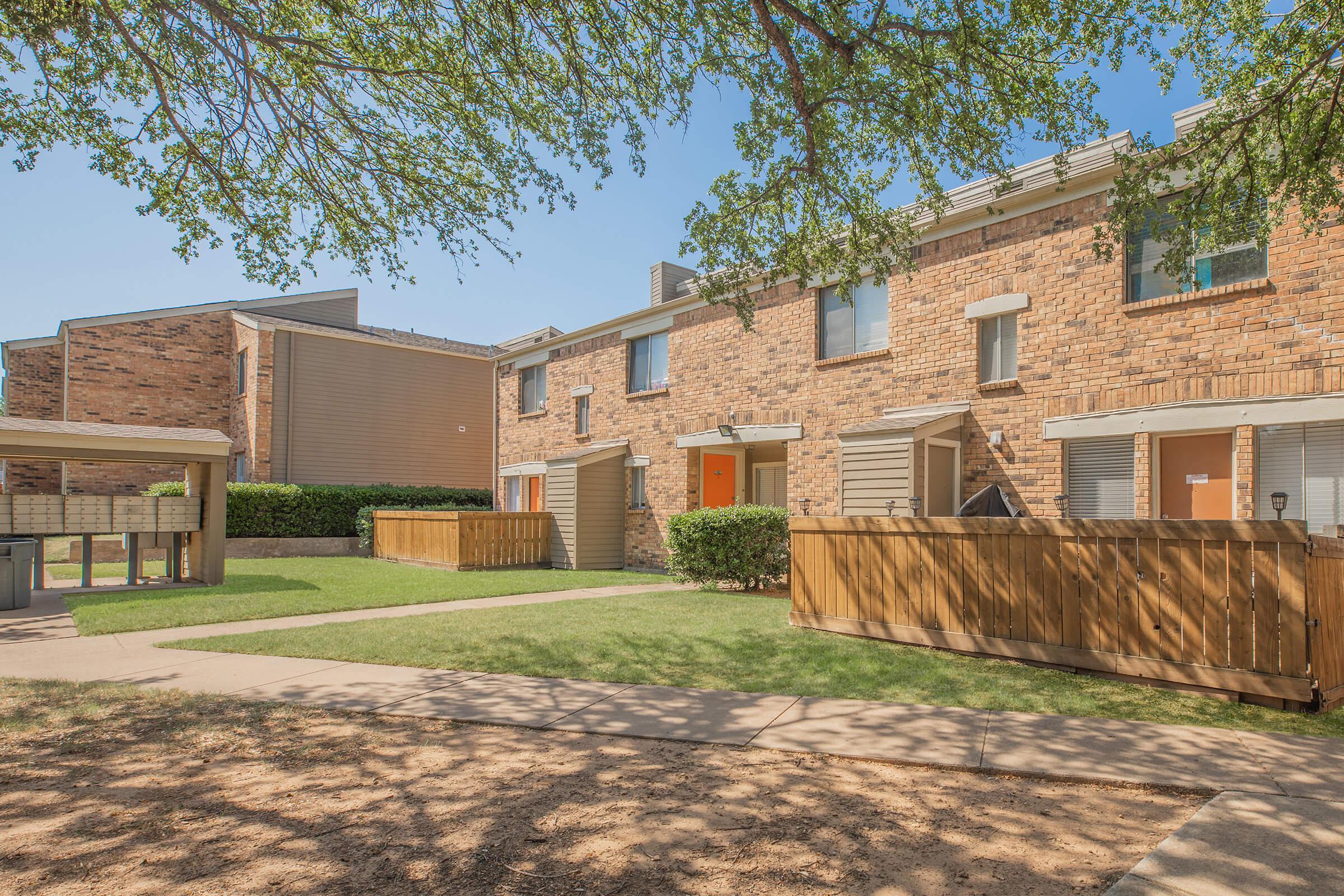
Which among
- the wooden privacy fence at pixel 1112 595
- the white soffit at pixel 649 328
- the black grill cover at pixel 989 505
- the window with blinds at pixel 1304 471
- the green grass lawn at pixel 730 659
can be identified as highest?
the white soffit at pixel 649 328

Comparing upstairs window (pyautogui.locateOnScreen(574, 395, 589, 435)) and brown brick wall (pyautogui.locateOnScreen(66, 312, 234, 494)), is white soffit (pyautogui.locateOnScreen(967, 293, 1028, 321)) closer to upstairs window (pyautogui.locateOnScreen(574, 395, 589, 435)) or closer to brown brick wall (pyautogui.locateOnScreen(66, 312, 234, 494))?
upstairs window (pyautogui.locateOnScreen(574, 395, 589, 435))

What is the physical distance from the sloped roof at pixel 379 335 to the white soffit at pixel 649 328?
1050 centimetres

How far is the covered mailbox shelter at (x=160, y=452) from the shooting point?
37.5 feet

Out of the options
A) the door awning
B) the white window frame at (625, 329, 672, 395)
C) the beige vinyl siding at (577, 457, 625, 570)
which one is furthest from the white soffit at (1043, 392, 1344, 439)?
the beige vinyl siding at (577, 457, 625, 570)

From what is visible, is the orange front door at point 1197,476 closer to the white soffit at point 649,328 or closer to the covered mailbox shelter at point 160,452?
the white soffit at point 649,328

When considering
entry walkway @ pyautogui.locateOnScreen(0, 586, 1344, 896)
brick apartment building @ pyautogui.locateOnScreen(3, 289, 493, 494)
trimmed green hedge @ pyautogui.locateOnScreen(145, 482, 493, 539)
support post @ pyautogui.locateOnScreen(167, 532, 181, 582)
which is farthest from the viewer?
brick apartment building @ pyautogui.locateOnScreen(3, 289, 493, 494)

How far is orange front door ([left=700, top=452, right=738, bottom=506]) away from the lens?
16.7m

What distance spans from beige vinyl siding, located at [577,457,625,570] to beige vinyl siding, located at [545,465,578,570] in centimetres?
15

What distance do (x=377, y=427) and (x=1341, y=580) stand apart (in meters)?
24.1

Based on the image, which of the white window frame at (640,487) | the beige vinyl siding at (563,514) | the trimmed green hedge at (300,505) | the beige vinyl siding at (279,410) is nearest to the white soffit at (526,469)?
the beige vinyl siding at (563,514)

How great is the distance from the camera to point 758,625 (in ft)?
28.7

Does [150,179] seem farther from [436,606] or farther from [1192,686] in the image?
[1192,686]

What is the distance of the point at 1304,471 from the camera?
8.43m

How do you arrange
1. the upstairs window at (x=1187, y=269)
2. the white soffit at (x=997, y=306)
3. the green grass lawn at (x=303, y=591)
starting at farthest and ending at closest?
the white soffit at (x=997, y=306), the green grass lawn at (x=303, y=591), the upstairs window at (x=1187, y=269)
